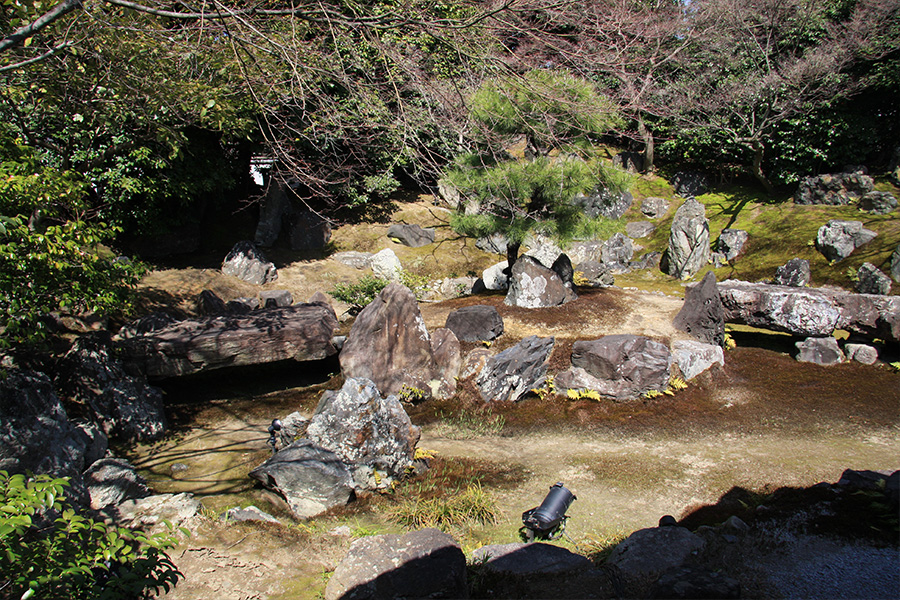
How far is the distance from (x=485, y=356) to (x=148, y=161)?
744cm

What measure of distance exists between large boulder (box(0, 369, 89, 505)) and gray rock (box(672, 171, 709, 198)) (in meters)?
17.3

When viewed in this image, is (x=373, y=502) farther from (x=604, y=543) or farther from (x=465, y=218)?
(x=465, y=218)

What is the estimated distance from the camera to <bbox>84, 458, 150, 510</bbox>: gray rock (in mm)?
4656

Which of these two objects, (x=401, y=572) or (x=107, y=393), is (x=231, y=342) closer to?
(x=107, y=393)

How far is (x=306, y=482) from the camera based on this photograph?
5.12 meters

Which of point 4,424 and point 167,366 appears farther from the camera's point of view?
point 167,366

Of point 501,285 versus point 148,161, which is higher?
point 148,161

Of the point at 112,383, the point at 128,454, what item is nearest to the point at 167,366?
the point at 112,383

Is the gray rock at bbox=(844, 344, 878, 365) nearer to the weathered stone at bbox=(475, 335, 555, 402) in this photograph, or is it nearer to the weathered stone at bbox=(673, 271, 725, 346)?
the weathered stone at bbox=(673, 271, 725, 346)

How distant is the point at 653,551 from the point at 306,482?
10.4 feet

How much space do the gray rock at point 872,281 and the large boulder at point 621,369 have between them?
19.6 ft

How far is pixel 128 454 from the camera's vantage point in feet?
20.5

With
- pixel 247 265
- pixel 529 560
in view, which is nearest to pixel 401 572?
pixel 529 560

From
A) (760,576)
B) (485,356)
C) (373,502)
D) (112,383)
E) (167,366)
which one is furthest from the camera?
(485,356)
